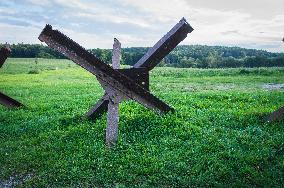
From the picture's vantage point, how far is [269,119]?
9.48 metres

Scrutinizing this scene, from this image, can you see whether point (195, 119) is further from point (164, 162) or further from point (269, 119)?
point (164, 162)

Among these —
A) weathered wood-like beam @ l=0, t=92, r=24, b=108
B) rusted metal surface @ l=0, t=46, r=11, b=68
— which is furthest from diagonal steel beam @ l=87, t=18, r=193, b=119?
weathered wood-like beam @ l=0, t=92, r=24, b=108

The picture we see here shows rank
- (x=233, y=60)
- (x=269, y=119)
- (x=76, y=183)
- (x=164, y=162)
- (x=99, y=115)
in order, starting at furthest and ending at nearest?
(x=233, y=60) < (x=99, y=115) < (x=269, y=119) < (x=164, y=162) < (x=76, y=183)

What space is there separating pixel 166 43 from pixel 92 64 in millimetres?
2291

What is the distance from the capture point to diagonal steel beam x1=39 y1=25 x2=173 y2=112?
7.46 m

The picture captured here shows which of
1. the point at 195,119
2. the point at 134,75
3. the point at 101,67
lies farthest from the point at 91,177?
the point at 195,119

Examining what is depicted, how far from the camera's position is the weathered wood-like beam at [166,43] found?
8961 mm

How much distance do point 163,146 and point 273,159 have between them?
2.39 meters

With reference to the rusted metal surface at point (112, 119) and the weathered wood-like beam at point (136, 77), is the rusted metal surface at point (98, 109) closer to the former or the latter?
the weathered wood-like beam at point (136, 77)

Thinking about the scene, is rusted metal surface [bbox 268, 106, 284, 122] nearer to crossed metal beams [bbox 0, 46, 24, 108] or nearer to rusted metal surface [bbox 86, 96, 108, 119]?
rusted metal surface [bbox 86, 96, 108, 119]

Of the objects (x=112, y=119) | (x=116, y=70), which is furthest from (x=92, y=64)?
(x=112, y=119)

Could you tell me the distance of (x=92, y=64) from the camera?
7.86 m

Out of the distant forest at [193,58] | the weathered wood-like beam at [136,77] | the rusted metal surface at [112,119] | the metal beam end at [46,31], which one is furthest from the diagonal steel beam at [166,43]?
the distant forest at [193,58]

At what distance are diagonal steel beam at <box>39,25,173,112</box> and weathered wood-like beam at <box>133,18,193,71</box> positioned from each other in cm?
109
